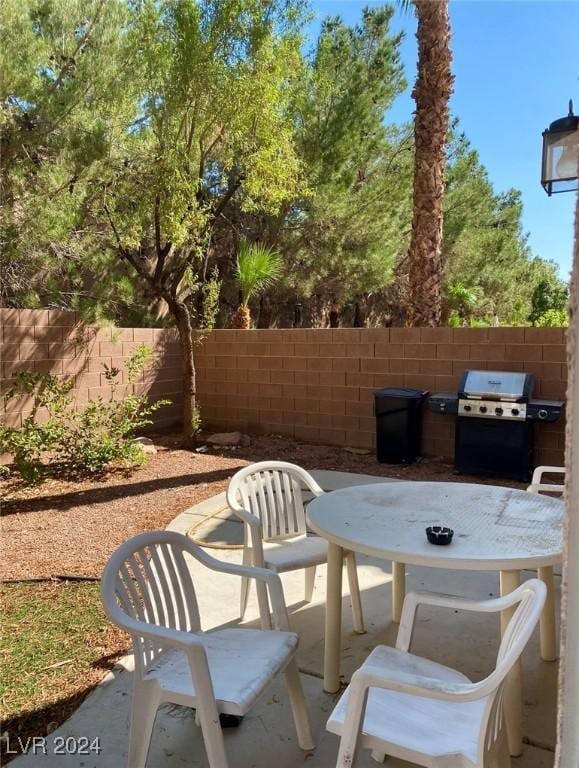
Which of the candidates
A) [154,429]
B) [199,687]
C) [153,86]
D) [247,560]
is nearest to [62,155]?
[153,86]

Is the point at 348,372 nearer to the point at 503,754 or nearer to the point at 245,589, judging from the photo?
the point at 245,589

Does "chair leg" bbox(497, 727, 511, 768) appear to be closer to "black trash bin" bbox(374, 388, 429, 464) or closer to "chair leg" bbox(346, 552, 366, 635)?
"chair leg" bbox(346, 552, 366, 635)

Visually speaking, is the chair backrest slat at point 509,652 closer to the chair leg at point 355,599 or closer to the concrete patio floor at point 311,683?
the concrete patio floor at point 311,683

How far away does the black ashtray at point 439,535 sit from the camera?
2104mm

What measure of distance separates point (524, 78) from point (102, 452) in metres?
7.01

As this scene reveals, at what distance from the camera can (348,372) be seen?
23.9 ft

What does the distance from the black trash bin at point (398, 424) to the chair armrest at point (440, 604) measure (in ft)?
14.7

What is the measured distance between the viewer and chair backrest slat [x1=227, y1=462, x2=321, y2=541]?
124 inches

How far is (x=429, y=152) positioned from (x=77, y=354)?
5133mm

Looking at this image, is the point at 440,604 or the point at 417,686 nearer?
the point at 417,686

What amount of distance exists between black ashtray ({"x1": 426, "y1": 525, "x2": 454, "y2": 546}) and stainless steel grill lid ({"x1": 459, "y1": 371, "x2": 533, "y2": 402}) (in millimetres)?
3913

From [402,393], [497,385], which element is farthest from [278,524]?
[402,393]

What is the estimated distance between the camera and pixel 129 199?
628cm

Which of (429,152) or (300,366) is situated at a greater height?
(429,152)
